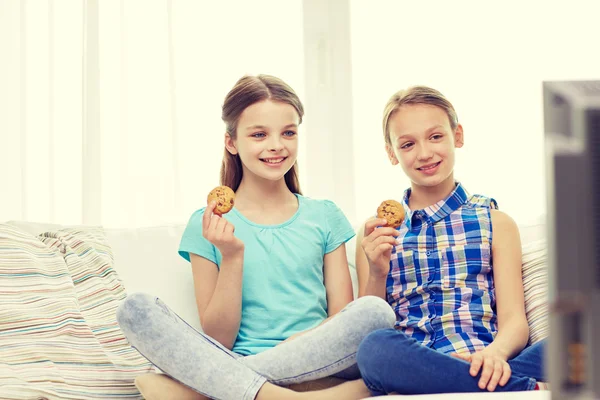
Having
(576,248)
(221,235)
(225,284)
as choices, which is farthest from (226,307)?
(576,248)

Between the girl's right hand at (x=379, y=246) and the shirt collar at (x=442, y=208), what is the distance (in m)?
0.16

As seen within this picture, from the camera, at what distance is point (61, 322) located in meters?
1.74

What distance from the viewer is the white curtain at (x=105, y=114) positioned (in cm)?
279

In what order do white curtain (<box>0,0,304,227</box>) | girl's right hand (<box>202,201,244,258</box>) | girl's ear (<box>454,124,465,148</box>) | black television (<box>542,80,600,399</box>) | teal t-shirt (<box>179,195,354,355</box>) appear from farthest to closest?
white curtain (<box>0,0,304,227</box>), girl's ear (<box>454,124,465,148</box>), teal t-shirt (<box>179,195,354,355</box>), girl's right hand (<box>202,201,244,258</box>), black television (<box>542,80,600,399</box>)

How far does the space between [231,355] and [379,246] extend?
1.38ft

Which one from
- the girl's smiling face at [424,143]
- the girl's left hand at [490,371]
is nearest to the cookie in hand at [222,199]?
the girl's smiling face at [424,143]

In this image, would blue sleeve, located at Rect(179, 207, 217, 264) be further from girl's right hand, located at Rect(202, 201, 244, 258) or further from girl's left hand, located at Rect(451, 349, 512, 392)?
girl's left hand, located at Rect(451, 349, 512, 392)

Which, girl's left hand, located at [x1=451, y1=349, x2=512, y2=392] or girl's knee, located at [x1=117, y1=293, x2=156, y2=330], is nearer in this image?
girl's left hand, located at [x1=451, y1=349, x2=512, y2=392]

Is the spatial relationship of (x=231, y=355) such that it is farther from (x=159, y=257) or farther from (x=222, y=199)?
(x=159, y=257)

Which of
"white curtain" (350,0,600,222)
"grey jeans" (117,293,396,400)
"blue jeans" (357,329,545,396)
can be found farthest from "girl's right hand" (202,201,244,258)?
"white curtain" (350,0,600,222)

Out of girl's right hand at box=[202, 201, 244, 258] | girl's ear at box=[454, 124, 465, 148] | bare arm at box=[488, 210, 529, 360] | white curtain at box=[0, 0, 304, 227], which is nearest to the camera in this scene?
bare arm at box=[488, 210, 529, 360]

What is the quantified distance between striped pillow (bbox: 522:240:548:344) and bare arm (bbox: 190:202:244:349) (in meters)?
0.69

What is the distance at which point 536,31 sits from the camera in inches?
112

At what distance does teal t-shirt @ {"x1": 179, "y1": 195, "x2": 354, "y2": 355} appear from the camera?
6.09ft
